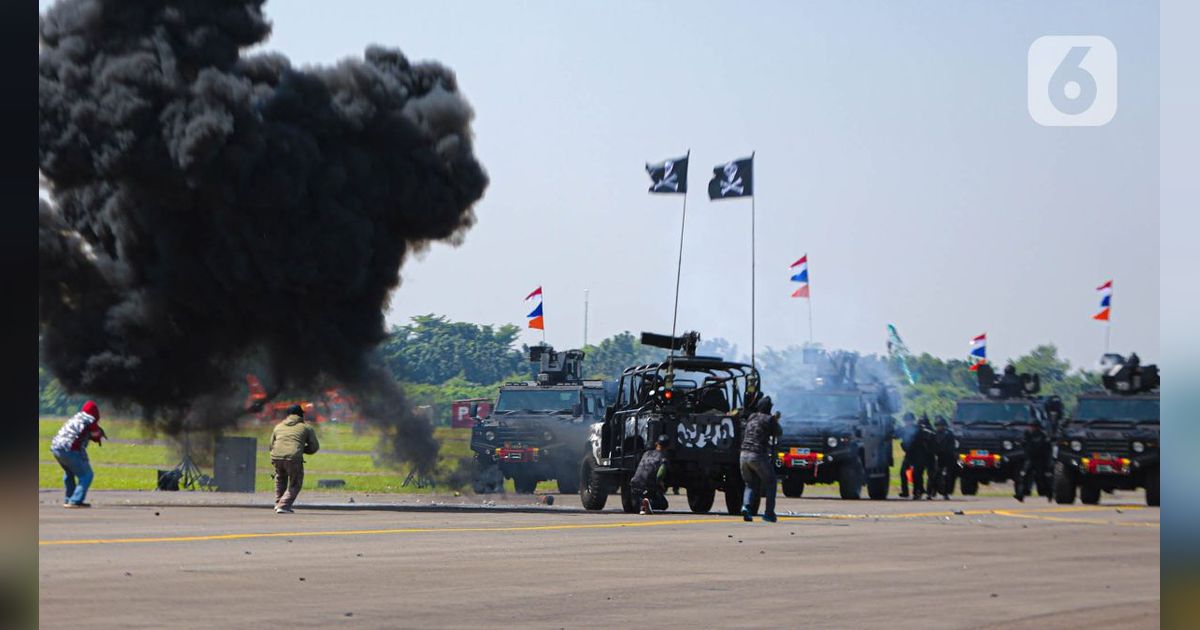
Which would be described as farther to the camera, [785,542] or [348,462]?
[348,462]

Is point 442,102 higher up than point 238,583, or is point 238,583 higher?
point 442,102

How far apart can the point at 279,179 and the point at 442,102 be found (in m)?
4.83

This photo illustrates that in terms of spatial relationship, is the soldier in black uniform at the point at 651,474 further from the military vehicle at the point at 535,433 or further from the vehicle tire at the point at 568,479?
the vehicle tire at the point at 568,479

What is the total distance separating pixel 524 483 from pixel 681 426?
10841 mm

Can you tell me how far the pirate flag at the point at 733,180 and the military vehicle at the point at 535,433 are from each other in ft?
16.9

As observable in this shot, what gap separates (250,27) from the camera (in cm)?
3272

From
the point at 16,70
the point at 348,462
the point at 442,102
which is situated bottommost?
the point at 348,462

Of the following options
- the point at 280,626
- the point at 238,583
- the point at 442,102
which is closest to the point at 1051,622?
the point at 280,626

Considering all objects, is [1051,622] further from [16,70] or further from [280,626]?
[16,70]

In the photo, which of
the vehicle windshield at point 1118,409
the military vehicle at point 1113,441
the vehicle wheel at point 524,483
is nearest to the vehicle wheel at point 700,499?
the military vehicle at point 1113,441

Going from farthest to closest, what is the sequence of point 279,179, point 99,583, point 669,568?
point 279,179, point 669,568, point 99,583

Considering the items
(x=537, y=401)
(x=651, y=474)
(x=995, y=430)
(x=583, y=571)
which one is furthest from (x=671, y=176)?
(x=583, y=571)

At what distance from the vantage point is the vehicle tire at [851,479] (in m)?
33.4

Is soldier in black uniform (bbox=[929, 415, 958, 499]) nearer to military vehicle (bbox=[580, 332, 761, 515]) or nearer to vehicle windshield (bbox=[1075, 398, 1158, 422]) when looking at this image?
vehicle windshield (bbox=[1075, 398, 1158, 422])
